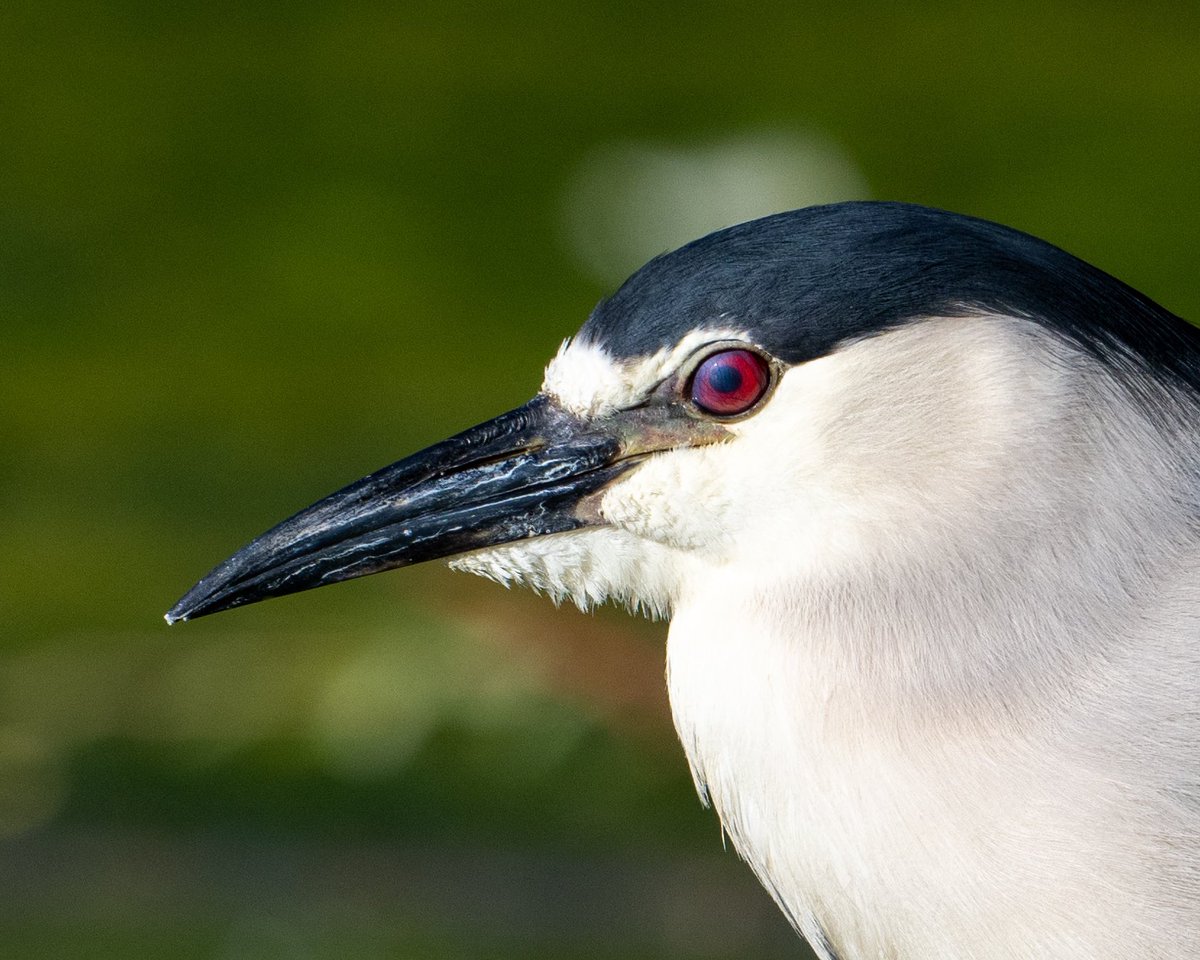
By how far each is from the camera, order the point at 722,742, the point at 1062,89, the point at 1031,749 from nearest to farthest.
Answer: the point at 1031,749, the point at 722,742, the point at 1062,89

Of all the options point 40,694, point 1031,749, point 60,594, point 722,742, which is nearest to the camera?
point 1031,749

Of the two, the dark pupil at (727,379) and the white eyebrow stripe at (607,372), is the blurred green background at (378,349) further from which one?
the dark pupil at (727,379)

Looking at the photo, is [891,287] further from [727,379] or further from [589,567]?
[589,567]

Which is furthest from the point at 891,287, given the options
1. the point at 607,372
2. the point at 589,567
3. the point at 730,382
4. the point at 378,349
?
the point at 378,349

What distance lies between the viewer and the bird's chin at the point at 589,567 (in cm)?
149

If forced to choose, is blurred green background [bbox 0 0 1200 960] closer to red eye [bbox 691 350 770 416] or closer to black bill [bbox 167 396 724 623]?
black bill [bbox 167 396 724 623]

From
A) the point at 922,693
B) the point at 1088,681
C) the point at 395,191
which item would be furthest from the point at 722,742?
the point at 395,191

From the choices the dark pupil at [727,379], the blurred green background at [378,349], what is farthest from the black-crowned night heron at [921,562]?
the blurred green background at [378,349]

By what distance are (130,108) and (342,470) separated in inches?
64.5

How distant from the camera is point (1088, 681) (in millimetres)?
1271

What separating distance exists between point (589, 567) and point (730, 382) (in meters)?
0.24

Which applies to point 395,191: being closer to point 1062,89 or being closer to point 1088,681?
point 1062,89

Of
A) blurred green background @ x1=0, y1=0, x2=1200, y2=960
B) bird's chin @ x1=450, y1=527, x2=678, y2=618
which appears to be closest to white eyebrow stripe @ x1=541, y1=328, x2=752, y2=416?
bird's chin @ x1=450, y1=527, x2=678, y2=618

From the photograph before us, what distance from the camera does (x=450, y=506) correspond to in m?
1.55
